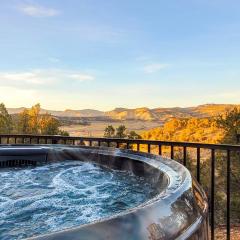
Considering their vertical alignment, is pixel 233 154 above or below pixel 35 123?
below

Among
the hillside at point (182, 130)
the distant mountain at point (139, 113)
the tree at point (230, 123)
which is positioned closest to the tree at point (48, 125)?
the hillside at point (182, 130)

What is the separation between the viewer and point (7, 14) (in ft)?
44.3

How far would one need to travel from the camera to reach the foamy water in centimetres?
193

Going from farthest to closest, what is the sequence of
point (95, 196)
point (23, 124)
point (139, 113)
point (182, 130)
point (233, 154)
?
1. point (139, 113)
2. point (182, 130)
3. point (23, 124)
4. point (233, 154)
5. point (95, 196)

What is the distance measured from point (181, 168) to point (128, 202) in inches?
17.6

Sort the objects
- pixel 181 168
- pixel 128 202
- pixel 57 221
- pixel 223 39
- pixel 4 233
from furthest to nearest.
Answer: pixel 223 39 → pixel 128 202 → pixel 181 168 → pixel 57 221 → pixel 4 233

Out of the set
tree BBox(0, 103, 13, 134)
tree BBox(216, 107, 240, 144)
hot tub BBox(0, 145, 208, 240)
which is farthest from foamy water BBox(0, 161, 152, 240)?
tree BBox(0, 103, 13, 134)

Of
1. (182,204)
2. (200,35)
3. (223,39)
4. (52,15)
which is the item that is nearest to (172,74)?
(223,39)

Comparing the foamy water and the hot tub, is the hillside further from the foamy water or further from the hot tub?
the foamy water

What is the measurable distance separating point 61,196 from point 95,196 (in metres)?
0.24

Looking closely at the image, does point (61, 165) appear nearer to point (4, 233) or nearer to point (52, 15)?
point (4, 233)

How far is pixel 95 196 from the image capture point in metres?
2.61

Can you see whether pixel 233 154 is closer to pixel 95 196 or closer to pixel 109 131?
pixel 109 131

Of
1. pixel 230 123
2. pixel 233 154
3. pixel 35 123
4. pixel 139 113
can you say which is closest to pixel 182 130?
pixel 35 123
